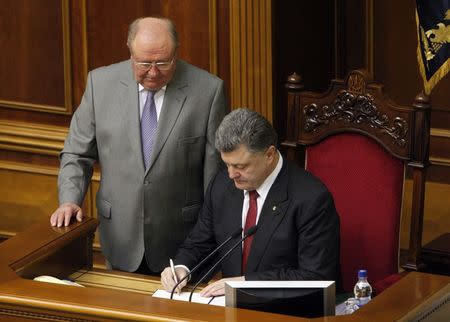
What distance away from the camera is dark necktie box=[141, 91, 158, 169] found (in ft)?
15.8

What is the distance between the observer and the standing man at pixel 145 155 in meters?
4.78

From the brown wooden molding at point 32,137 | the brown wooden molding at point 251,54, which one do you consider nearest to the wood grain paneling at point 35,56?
the brown wooden molding at point 32,137

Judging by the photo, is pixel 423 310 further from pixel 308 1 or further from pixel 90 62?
pixel 90 62

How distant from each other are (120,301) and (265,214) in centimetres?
65

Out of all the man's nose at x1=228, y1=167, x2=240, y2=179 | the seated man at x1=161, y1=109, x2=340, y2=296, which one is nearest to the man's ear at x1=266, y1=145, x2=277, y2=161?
the seated man at x1=161, y1=109, x2=340, y2=296

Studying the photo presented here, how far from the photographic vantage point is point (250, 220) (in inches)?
173

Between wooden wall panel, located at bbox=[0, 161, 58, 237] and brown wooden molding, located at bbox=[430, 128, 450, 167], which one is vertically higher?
brown wooden molding, located at bbox=[430, 128, 450, 167]

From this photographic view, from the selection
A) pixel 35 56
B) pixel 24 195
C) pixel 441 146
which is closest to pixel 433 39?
pixel 441 146

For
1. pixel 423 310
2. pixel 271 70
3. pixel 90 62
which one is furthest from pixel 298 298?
pixel 90 62

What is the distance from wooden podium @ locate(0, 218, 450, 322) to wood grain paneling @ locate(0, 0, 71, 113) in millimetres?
2130

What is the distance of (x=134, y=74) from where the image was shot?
476cm

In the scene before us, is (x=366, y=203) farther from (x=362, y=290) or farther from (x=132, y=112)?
(x=132, y=112)

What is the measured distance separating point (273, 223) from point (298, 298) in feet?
1.96

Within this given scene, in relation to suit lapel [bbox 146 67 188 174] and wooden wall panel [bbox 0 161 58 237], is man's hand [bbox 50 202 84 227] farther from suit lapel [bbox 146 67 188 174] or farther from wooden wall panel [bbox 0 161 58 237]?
wooden wall panel [bbox 0 161 58 237]
